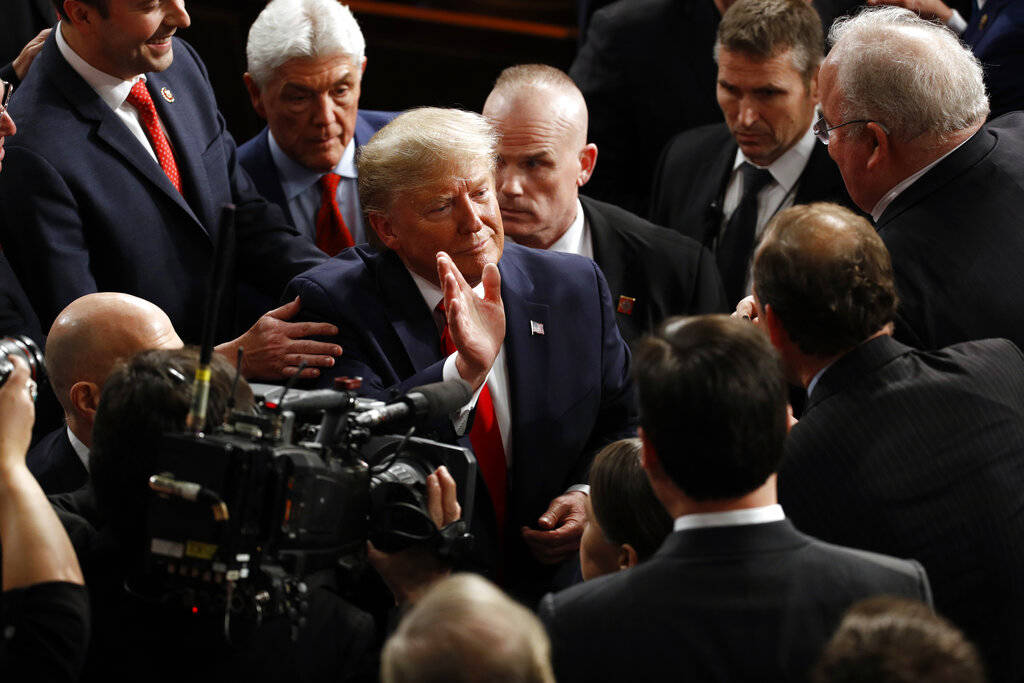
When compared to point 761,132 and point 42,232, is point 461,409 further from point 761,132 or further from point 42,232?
point 761,132

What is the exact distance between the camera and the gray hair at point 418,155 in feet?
10.00

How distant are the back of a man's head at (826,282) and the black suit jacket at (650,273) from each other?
1310 mm

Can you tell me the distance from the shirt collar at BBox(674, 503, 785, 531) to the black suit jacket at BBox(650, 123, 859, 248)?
234 centimetres

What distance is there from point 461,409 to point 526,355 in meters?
0.25

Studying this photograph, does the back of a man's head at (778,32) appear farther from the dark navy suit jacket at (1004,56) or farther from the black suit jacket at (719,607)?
the black suit jacket at (719,607)

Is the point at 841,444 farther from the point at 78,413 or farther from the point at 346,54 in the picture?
the point at 346,54

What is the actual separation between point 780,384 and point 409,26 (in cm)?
430

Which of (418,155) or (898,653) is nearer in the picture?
(898,653)

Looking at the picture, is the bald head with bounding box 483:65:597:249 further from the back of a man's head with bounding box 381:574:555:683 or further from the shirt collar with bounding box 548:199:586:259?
the back of a man's head with bounding box 381:574:555:683

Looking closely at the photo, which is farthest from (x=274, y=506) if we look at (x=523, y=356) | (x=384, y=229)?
(x=384, y=229)

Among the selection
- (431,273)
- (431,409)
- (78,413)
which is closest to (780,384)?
(431,409)

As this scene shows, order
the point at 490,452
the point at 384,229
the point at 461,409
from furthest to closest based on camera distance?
the point at 384,229
the point at 490,452
the point at 461,409

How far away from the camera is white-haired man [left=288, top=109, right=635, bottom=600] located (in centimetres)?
294

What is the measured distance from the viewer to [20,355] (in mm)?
2285
